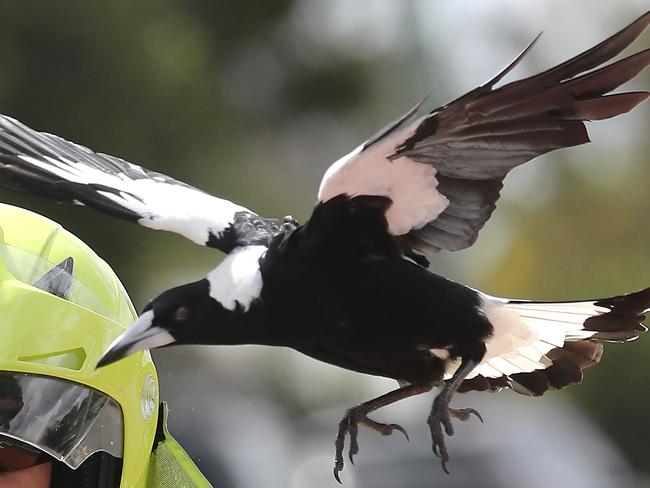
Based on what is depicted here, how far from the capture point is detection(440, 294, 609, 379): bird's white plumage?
2.65m

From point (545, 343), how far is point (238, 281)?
2.27 feet

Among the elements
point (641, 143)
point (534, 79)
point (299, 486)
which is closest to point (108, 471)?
point (534, 79)

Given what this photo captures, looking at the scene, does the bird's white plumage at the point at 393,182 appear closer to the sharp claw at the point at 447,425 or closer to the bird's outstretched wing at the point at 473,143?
the bird's outstretched wing at the point at 473,143

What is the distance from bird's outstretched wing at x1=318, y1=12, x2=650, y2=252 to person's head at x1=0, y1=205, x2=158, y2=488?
0.44 meters

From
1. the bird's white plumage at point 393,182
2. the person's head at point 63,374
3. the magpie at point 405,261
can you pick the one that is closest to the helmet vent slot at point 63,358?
the person's head at point 63,374

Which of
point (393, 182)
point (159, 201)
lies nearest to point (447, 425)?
point (393, 182)

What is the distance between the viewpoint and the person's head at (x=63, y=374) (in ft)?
7.17

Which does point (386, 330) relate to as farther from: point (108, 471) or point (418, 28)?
point (418, 28)

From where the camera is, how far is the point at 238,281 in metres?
2.45

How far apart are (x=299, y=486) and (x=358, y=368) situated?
3552 millimetres

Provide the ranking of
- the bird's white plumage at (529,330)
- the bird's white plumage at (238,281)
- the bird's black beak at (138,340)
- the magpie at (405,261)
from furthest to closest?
the bird's white plumage at (529,330) → the bird's white plumage at (238,281) → the magpie at (405,261) → the bird's black beak at (138,340)

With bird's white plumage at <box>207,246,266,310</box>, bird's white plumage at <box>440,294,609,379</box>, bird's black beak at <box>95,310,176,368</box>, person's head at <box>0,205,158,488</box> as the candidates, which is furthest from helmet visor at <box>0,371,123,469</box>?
bird's white plumage at <box>440,294,609,379</box>

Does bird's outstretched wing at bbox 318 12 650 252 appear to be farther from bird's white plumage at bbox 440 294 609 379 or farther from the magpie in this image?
bird's white plumage at bbox 440 294 609 379

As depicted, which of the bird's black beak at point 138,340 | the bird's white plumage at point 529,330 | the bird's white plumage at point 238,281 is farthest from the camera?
the bird's white plumage at point 529,330
